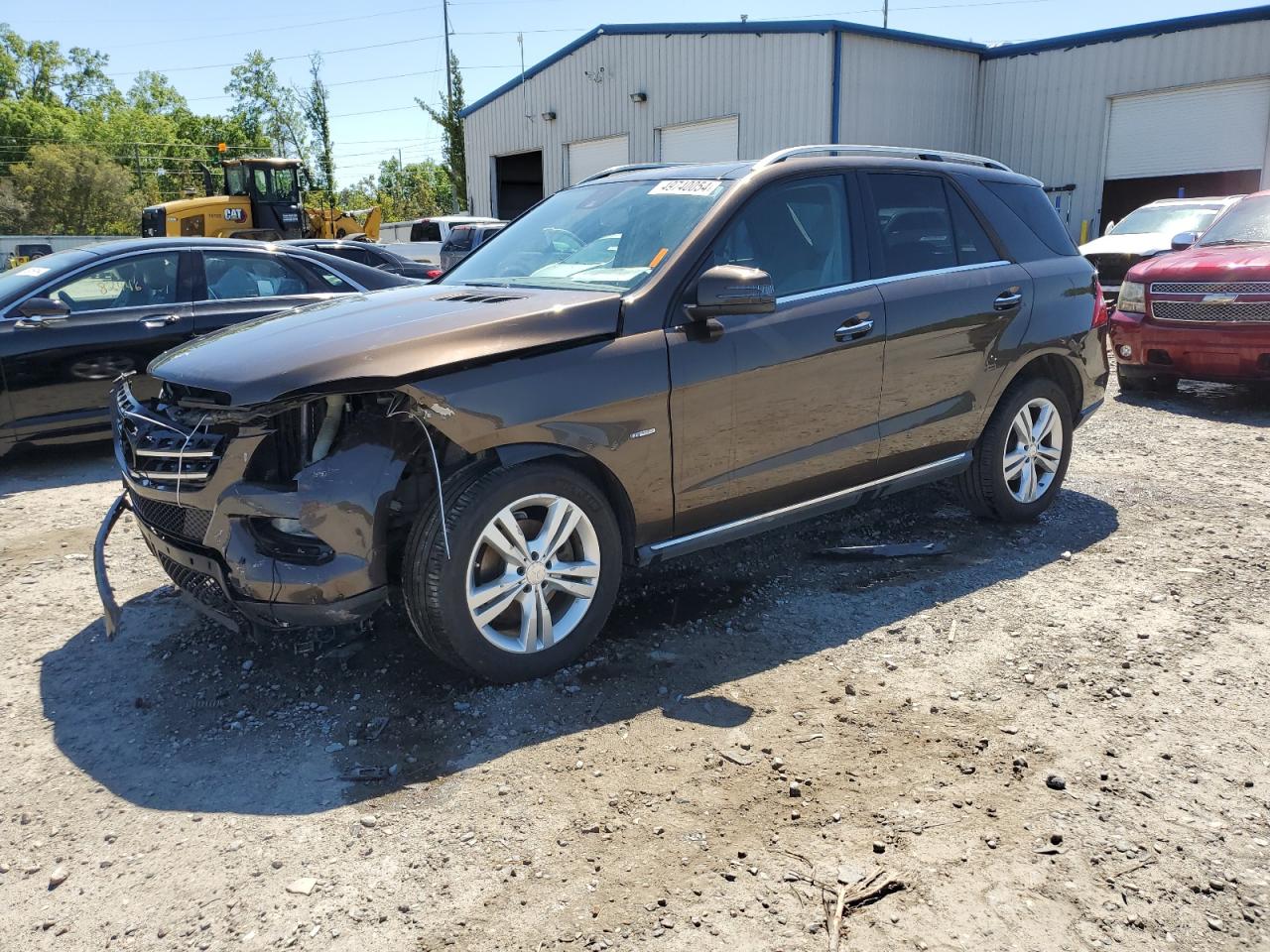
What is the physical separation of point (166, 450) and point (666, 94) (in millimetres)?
21657

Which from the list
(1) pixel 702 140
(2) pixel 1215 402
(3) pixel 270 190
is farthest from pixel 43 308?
(1) pixel 702 140

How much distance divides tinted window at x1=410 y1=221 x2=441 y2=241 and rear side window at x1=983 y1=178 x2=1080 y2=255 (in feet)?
65.9

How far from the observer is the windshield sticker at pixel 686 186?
13.7 feet

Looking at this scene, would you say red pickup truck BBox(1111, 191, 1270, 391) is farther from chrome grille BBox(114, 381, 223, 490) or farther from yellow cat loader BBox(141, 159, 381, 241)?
yellow cat loader BBox(141, 159, 381, 241)

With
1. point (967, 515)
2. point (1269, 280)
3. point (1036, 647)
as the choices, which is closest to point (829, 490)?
point (1036, 647)

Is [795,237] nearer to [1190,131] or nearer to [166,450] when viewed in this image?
[166,450]

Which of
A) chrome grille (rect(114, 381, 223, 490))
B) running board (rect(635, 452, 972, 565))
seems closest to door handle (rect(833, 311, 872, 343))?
running board (rect(635, 452, 972, 565))

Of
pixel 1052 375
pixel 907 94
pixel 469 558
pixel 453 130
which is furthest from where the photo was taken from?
pixel 453 130

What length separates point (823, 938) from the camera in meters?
2.35

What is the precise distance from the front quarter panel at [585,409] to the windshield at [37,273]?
513 centimetres

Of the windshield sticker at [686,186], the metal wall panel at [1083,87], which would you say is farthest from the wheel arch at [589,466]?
the metal wall panel at [1083,87]

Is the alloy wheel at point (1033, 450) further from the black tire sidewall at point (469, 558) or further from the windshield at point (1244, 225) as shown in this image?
the windshield at point (1244, 225)

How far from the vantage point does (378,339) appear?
3328 mm

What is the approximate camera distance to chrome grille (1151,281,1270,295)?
819 cm
